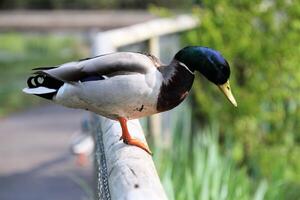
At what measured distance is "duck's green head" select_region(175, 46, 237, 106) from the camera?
9.91ft

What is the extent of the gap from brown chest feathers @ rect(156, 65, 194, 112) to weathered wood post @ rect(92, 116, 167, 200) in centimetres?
18

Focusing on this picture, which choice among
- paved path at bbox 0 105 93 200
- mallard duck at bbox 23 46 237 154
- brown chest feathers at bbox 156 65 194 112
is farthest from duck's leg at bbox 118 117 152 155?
paved path at bbox 0 105 93 200

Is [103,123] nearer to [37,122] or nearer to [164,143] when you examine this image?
[164,143]

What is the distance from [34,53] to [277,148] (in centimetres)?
1449

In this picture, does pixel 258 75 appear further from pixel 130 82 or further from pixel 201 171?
pixel 130 82

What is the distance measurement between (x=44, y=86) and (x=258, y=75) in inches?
161

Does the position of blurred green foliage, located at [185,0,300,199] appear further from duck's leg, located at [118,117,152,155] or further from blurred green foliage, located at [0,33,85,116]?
blurred green foliage, located at [0,33,85,116]

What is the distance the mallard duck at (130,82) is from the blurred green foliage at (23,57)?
9129mm

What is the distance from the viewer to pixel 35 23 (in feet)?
83.8

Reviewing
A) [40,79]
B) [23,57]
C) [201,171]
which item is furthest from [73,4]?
[40,79]

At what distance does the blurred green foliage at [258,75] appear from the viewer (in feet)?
22.3

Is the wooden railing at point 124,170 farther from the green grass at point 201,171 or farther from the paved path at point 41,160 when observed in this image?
the paved path at point 41,160

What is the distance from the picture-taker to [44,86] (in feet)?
10.6

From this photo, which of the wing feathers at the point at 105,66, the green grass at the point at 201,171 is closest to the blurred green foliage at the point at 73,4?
the green grass at the point at 201,171
